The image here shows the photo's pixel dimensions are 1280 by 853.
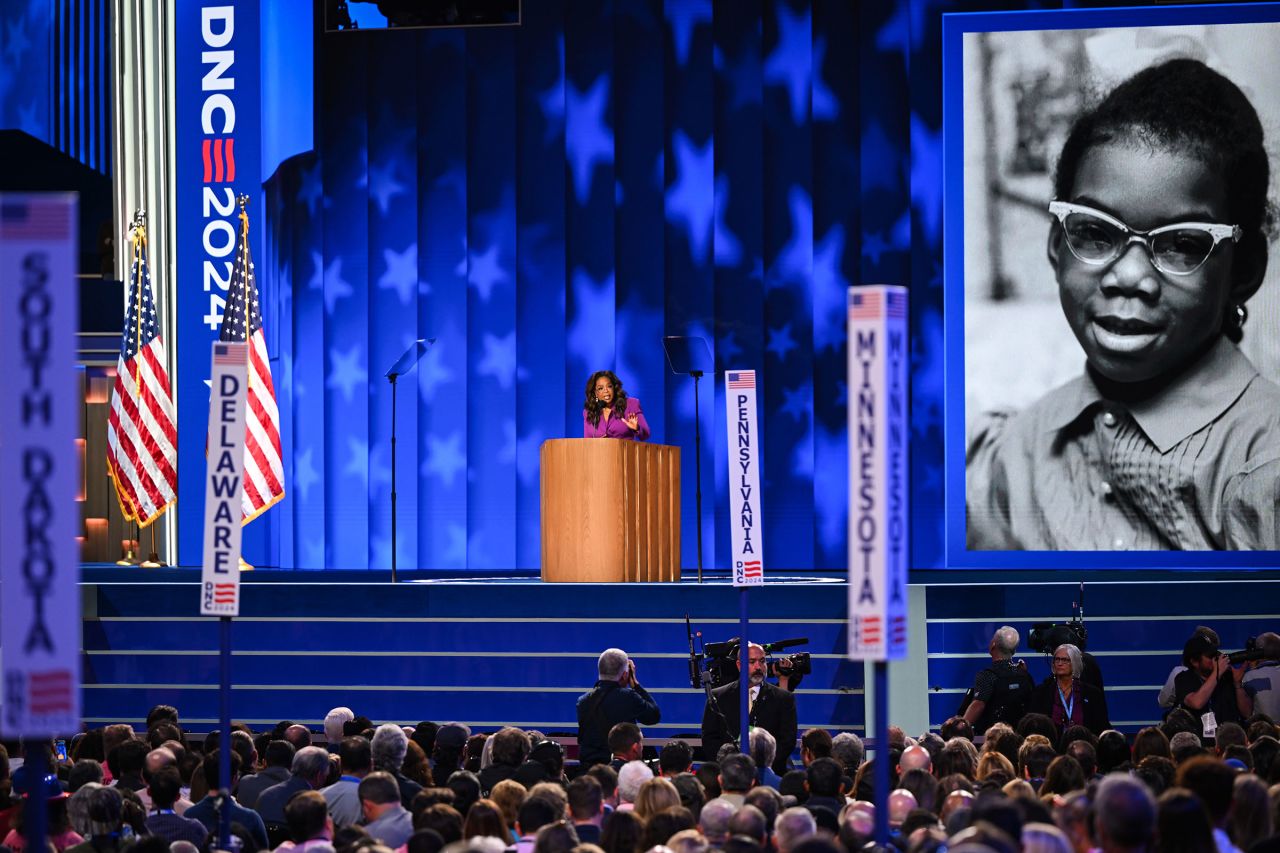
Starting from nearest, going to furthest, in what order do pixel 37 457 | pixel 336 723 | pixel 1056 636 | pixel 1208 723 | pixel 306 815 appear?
1. pixel 37 457
2. pixel 306 815
3. pixel 336 723
4. pixel 1208 723
5. pixel 1056 636

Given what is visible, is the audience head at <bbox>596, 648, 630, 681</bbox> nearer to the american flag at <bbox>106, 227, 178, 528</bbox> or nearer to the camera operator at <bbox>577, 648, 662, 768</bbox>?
the camera operator at <bbox>577, 648, 662, 768</bbox>

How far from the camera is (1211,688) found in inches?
402

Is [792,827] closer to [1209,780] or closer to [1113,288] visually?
[1209,780]

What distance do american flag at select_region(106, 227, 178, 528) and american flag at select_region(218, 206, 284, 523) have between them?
0.70 meters

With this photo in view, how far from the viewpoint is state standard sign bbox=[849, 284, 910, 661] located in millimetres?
5430

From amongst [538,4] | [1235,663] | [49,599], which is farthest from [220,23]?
[49,599]

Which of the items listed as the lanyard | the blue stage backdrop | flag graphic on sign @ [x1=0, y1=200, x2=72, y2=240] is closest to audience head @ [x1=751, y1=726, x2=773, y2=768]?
the lanyard

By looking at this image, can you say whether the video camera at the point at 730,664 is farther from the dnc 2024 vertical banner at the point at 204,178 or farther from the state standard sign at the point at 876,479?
the dnc 2024 vertical banner at the point at 204,178

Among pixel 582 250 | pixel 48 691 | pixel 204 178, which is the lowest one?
pixel 48 691

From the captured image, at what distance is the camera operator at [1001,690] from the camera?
1028 centimetres

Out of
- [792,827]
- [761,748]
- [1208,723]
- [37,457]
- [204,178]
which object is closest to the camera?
[37,457]

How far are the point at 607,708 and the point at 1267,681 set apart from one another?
3832mm

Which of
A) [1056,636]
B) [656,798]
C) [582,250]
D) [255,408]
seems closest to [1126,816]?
[656,798]

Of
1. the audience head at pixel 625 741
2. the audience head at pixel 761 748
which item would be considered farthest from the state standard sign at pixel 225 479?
the audience head at pixel 761 748
